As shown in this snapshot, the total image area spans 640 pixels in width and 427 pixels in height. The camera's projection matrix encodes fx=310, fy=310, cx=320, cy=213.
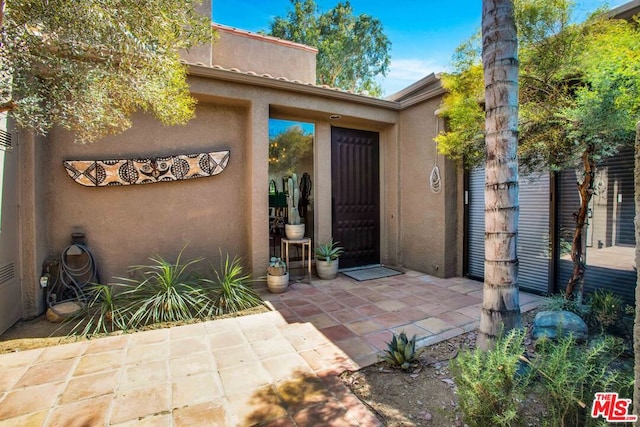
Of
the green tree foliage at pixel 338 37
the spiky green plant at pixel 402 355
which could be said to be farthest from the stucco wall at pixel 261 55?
the green tree foliage at pixel 338 37

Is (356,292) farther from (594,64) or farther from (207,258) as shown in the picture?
→ (594,64)

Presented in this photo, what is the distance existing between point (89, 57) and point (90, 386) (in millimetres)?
3092

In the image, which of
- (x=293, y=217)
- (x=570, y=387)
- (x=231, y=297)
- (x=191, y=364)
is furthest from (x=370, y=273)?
(x=570, y=387)

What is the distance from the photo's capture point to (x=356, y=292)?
555 cm

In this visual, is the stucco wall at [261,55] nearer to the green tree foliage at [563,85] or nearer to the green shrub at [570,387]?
the green tree foliage at [563,85]

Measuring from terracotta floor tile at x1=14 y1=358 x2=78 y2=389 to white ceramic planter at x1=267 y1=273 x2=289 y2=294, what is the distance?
2.83 meters

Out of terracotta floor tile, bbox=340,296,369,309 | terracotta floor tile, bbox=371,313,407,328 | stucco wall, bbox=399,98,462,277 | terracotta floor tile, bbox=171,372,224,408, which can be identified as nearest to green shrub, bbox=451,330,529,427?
terracotta floor tile, bbox=171,372,224,408

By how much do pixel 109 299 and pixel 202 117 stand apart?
130 inches

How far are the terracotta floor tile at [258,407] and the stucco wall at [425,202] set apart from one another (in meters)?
4.73

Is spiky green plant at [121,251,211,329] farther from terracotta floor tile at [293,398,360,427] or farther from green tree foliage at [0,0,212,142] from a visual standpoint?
terracotta floor tile at [293,398,360,427]

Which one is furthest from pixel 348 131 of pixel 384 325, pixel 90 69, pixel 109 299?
pixel 109 299

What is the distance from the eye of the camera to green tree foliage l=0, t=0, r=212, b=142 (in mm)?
2629

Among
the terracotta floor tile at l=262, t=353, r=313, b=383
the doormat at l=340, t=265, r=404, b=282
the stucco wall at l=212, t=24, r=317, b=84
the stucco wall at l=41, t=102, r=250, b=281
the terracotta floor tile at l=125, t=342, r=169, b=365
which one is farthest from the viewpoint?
the stucco wall at l=212, t=24, r=317, b=84
